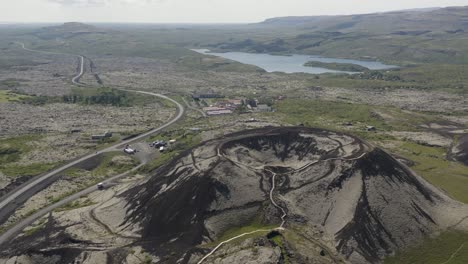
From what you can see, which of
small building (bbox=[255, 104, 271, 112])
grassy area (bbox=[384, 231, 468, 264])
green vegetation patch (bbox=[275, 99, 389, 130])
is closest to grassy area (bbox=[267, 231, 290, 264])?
grassy area (bbox=[384, 231, 468, 264])

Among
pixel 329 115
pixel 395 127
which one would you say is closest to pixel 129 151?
pixel 329 115

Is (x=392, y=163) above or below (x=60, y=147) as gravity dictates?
above

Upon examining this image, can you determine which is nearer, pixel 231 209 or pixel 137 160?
pixel 231 209

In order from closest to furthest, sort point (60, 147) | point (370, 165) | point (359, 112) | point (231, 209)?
point (231, 209) → point (370, 165) → point (60, 147) → point (359, 112)

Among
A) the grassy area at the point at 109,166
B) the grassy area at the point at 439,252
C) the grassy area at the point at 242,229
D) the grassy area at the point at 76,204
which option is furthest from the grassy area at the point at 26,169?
the grassy area at the point at 439,252

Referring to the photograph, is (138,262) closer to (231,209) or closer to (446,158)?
(231,209)

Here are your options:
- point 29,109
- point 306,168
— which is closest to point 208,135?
point 306,168

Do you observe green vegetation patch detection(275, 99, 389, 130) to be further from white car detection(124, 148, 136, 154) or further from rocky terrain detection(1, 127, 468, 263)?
rocky terrain detection(1, 127, 468, 263)
